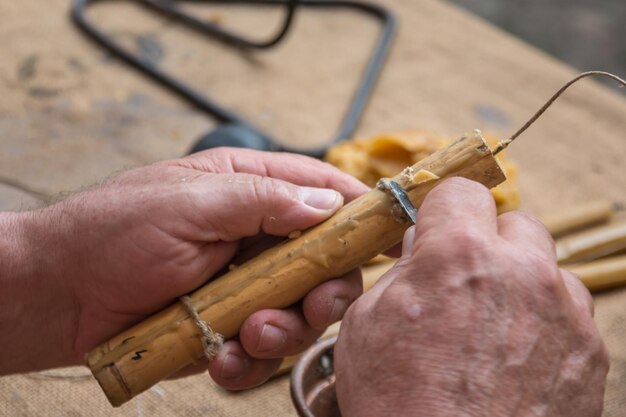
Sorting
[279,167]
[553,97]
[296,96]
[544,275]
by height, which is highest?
[553,97]

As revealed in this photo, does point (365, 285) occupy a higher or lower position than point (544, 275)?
lower

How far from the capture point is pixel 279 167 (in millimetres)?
1196

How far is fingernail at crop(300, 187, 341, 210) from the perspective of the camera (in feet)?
3.44

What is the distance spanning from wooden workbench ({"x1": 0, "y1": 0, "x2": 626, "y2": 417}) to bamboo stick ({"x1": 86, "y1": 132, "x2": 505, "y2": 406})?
2.44ft

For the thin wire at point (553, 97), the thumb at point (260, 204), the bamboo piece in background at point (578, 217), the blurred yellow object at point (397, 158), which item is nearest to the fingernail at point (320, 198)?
the thumb at point (260, 204)

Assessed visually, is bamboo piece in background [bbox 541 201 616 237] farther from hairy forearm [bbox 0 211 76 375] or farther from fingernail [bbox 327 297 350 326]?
hairy forearm [bbox 0 211 76 375]

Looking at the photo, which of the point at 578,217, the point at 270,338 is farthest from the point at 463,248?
the point at 578,217

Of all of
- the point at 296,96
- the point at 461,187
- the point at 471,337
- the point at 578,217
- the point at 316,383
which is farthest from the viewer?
the point at 296,96

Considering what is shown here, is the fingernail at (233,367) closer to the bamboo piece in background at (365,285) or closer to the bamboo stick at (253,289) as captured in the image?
the bamboo stick at (253,289)

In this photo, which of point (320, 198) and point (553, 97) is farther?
point (320, 198)

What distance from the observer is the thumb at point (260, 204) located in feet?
3.44

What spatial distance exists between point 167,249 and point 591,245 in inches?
36.5

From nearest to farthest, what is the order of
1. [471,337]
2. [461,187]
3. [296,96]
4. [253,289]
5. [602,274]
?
[471,337] < [461,187] < [253,289] < [602,274] < [296,96]

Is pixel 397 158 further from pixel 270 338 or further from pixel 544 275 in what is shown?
pixel 544 275
